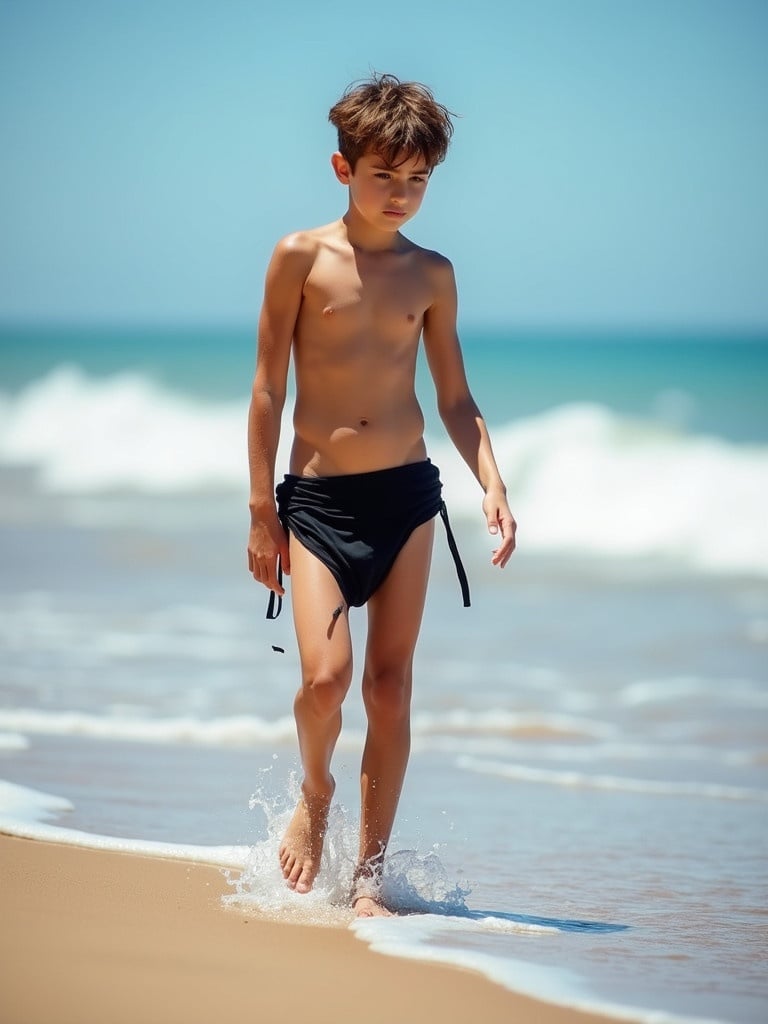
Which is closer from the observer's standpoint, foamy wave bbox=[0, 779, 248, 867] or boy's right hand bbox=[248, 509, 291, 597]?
boy's right hand bbox=[248, 509, 291, 597]

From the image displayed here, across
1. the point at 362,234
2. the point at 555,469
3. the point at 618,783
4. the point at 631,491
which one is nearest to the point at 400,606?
the point at 362,234

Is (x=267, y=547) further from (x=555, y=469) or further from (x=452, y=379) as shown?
(x=555, y=469)

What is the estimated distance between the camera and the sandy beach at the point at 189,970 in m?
3.04

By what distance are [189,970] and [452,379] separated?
1.72 meters

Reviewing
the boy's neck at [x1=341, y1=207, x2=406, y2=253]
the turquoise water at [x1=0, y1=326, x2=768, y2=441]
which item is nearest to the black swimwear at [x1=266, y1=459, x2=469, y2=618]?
the boy's neck at [x1=341, y1=207, x2=406, y2=253]

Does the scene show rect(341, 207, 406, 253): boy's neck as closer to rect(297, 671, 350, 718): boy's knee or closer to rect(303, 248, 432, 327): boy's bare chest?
rect(303, 248, 432, 327): boy's bare chest

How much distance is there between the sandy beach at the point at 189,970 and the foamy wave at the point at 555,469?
8.79 m

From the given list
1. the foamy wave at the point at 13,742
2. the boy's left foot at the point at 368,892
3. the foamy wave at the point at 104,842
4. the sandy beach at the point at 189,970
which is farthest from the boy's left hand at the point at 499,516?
the foamy wave at the point at 13,742

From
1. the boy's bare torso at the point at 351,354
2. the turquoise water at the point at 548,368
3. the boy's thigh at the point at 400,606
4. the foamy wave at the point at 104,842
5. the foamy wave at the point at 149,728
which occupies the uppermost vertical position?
the turquoise water at the point at 548,368

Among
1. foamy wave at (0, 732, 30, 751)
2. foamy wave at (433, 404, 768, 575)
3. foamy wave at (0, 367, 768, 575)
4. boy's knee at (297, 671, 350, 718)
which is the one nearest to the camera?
boy's knee at (297, 671, 350, 718)

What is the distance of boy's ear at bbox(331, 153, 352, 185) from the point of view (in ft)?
12.8

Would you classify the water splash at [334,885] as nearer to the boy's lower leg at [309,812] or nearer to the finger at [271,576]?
the boy's lower leg at [309,812]

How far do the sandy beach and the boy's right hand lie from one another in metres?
0.84

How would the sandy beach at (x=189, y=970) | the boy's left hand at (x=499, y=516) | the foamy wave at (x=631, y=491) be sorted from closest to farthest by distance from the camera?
the sandy beach at (x=189, y=970), the boy's left hand at (x=499, y=516), the foamy wave at (x=631, y=491)
